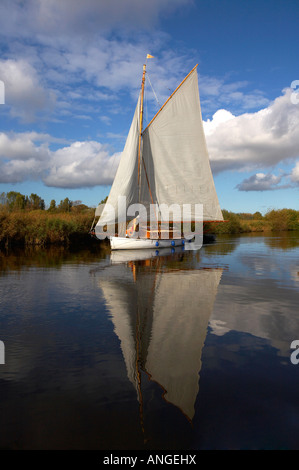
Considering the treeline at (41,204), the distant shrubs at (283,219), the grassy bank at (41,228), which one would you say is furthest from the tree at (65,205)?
the distant shrubs at (283,219)

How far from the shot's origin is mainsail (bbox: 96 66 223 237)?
27953 mm

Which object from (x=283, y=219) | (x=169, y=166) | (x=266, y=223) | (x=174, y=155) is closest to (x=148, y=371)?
(x=169, y=166)

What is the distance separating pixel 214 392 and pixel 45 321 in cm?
477

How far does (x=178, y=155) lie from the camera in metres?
28.1

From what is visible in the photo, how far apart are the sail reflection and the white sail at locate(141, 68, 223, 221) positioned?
45.2 feet

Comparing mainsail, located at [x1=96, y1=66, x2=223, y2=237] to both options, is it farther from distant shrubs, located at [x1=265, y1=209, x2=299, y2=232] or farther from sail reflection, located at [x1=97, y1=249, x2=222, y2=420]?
distant shrubs, located at [x1=265, y1=209, x2=299, y2=232]

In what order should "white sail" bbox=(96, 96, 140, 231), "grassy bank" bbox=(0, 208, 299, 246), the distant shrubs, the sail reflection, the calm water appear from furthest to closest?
the distant shrubs, "grassy bank" bbox=(0, 208, 299, 246), "white sail" bbox=(96, 96, 140, 231), the sail reflection, the calm water

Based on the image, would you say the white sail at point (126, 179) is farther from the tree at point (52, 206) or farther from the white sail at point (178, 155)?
the tree at point (52, 206)

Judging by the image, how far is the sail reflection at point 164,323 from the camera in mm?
5035

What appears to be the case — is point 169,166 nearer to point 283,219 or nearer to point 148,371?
point 148,371

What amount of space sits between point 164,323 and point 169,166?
859 inches

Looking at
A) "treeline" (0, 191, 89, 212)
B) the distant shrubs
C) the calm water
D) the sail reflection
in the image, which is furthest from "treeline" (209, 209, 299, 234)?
the calm water
